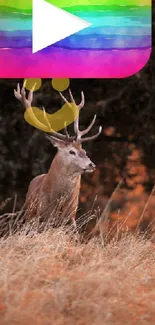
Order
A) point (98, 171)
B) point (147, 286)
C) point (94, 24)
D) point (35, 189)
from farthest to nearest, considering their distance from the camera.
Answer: point (98, 171)
point (35, 189)
point (94, 24)
point (147, 286)

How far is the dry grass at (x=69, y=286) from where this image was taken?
17.7 feet

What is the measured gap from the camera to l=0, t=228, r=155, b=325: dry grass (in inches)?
213

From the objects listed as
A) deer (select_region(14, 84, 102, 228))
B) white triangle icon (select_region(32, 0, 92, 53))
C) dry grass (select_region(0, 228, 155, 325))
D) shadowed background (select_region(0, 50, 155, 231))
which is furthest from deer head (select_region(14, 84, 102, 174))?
dry grass (select_region(0, 228, 155, 325))

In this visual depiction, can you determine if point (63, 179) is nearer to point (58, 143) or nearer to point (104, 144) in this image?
point (58, 143)

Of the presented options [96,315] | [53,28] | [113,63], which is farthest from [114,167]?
[96,315]

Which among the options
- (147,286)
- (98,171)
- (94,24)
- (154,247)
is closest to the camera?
(147,286)

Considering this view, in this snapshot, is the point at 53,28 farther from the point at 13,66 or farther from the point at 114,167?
the point at 114,167

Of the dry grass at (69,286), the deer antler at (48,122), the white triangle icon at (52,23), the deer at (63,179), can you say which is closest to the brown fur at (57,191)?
the deer at (63,179)

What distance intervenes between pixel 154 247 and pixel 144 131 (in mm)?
2581

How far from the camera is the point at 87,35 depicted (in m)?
8.13

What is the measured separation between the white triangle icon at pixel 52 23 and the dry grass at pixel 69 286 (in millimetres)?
1916

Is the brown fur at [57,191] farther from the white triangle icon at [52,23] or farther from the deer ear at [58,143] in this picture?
the white triangle icon at [52,23]

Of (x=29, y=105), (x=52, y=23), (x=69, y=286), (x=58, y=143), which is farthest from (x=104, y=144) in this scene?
(x=69, y=286)

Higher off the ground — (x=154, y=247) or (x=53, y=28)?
(x=53, y=28)
